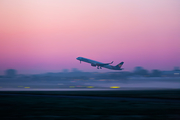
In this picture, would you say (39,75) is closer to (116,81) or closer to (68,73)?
(68,73)

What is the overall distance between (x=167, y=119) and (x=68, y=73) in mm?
73981

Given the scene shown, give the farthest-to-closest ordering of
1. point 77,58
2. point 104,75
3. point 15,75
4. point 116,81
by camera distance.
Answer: point 15,75 < point 104,75 < point 116,81 < point 77,58

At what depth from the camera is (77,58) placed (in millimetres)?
62094

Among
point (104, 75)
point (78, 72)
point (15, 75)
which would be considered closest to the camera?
point (104, 75)

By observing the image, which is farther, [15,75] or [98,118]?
[15,75]

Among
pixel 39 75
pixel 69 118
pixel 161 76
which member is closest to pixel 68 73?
pixel 39 75

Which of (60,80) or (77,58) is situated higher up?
(77,58)

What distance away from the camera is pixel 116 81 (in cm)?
7550

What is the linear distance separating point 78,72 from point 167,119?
71536 mm

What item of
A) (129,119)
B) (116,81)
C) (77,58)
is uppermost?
(77,58)

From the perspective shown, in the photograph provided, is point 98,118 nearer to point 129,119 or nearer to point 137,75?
point 129,119

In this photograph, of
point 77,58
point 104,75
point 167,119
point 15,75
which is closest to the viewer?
point 167,119

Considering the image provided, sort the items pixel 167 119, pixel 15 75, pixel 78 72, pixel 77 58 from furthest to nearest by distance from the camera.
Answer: pixel 15 75 < pixel 78 72 < pixel 77 58 < pixel 167 119

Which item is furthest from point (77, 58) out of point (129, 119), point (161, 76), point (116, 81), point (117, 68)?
point (129, 119)
